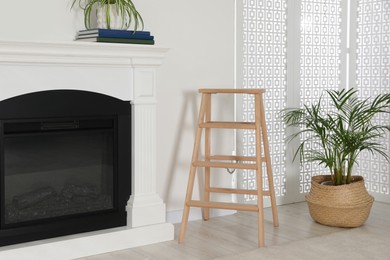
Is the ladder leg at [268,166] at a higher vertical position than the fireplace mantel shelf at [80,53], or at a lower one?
lower

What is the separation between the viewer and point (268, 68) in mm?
4855

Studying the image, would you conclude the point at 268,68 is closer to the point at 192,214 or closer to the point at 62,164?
the point at 192,214

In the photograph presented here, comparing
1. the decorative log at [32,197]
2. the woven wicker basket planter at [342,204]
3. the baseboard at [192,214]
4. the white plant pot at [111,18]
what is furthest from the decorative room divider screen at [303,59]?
the decorative log at [32,197]

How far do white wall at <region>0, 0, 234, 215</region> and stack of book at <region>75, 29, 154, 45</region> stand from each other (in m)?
0.40

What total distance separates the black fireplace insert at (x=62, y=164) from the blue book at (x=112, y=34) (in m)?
0.33

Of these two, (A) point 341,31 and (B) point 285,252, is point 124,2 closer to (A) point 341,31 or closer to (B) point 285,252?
(B) point 285,252

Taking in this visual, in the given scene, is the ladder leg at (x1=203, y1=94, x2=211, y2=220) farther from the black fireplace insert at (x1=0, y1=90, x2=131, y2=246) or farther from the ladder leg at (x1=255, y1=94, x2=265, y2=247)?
the black fireplace insert at (x1=0, y1=90, x2=131, y2=246)

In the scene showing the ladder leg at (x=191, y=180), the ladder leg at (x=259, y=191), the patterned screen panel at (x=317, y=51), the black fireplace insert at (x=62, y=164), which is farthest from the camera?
the patterned screen panel at (x=317, y=51)

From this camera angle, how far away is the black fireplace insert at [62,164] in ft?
11.2

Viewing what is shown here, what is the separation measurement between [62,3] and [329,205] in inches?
81.5

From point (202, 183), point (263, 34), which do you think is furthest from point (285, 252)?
point (263, 34)

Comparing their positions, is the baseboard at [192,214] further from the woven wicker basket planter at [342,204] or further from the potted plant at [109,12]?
the potted plant at [109,12]

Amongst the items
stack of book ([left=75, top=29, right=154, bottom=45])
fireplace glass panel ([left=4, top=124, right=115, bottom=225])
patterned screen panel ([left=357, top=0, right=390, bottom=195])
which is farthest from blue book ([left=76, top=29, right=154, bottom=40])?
patterned screen panel ([left=357, top=0, right=390, bottom=195])

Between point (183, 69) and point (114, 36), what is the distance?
805 mm
